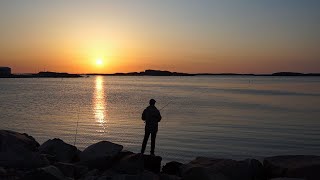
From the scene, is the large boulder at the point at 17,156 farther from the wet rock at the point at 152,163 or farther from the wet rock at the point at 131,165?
the wet rock at the point at 152,163

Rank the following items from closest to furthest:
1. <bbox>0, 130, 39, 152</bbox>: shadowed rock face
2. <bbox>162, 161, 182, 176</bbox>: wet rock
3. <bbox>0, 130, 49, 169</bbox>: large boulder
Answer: <bbox>0, 130, 49, 169</bbox>: large boulder
<bbox>0, 130, 39, 152</bbox>: shadowed rock face
<bbox>162, 161, 182, 176</bbox>: wet rock

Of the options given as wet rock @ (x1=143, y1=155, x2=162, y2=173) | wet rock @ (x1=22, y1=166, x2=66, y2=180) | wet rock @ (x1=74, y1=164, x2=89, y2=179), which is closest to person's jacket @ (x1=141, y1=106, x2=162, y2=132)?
wet rock @ (x1=143, y1=155, x2=162, y2=173)

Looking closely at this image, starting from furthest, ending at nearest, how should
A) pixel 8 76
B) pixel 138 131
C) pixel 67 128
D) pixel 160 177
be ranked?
pixel 8 76
pixel 67 128
pixel 138 131
pixel 160 177

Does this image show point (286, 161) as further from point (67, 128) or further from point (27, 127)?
point (27, 127)

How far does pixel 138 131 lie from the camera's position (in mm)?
25562

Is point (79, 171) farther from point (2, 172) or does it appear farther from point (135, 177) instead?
point (135, 177)

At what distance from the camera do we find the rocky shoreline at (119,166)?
993 centimetres

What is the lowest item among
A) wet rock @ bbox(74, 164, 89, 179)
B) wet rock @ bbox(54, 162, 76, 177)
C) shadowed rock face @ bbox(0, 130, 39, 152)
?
wet rock @ bbox(74, 164, 89, 179)

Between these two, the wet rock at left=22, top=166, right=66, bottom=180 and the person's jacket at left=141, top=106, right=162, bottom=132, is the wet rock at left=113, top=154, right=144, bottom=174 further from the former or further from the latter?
the wet rock at left=22, top=166, right=66, bottom=180

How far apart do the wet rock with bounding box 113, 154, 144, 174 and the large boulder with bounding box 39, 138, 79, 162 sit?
2.34 meters

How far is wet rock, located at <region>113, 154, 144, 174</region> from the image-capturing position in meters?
11.3

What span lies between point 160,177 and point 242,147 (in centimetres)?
1028

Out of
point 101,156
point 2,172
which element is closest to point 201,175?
point 101,156

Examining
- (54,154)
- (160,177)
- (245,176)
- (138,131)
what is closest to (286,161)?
(245,176)
